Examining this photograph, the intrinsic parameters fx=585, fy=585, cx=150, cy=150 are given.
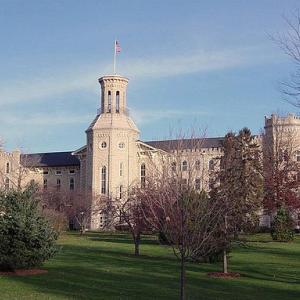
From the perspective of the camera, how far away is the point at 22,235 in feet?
69.6

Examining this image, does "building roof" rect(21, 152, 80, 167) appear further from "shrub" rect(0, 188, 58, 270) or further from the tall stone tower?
"shrub" rect(0, 188, 58, 270)

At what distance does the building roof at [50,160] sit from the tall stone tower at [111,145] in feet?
34.3

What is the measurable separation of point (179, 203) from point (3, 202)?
9.58 m

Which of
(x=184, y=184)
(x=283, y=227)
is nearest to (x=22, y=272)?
(x=184, y=184)

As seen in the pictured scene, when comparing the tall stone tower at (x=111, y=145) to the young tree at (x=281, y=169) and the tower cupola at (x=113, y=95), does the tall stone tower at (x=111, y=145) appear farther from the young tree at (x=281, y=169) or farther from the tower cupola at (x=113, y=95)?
the young tree at (x=281, y=169)

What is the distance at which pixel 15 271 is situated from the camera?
69.2 feet

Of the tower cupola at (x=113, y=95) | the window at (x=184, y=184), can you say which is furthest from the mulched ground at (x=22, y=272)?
the tower cupola at (x=113, y=95)

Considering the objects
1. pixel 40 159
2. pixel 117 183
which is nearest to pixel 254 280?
pixel 117 183

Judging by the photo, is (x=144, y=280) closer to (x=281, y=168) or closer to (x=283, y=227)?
(x=283, y=227)

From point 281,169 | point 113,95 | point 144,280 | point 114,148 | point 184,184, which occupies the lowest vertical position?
point 144,280


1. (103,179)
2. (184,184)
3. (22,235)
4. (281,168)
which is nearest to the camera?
(184,184)

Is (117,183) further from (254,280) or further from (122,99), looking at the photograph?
(254,280)

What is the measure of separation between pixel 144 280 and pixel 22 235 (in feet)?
16.0

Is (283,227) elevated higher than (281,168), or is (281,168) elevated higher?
(281,168)
